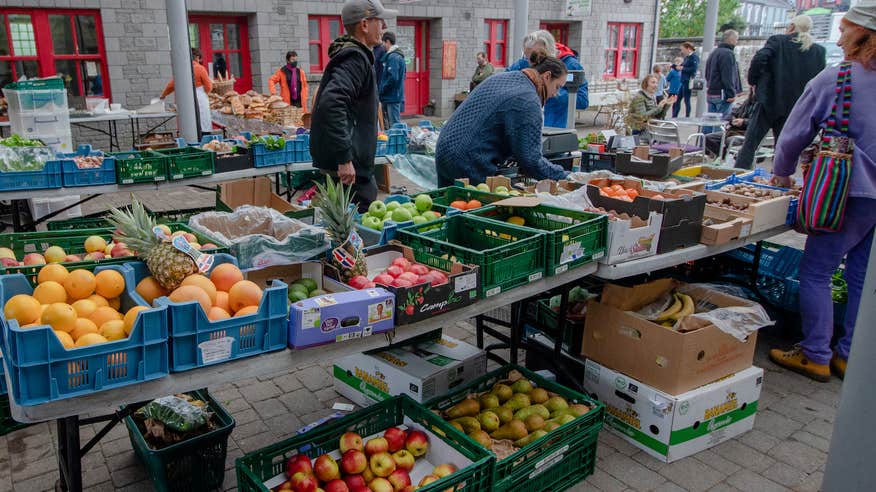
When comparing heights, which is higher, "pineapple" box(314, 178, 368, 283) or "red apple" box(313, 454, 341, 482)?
"pineapple" box(314, 178, 368, 283)

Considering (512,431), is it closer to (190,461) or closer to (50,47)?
(190,461)

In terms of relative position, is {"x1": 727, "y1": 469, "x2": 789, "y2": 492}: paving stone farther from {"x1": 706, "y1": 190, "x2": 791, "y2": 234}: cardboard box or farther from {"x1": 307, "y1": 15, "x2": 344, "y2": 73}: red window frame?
{"x1": 307, "y1": 15, "x2": 344, "y2": 73}: red window frame

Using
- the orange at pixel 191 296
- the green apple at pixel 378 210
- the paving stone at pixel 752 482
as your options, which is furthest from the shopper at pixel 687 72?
the orange at pixel 191 296

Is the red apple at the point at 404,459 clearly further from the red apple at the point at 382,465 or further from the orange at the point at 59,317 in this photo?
the orange at the point at 59,317

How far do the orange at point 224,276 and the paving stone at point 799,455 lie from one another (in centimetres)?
298

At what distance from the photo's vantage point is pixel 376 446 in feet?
9.73

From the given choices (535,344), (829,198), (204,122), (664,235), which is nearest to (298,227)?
(535,344)

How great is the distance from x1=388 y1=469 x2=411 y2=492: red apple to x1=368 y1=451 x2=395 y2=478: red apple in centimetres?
2

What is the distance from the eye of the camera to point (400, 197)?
414cm

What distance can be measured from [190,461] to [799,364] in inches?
153

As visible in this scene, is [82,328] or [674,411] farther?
[674,411]

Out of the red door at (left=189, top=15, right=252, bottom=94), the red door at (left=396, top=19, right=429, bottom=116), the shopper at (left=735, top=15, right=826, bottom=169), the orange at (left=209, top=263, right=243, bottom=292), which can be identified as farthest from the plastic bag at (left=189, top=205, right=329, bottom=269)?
the red door at (left=396, top=19, right=429, bottom=116)

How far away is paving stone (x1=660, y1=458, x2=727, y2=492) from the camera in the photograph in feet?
11.1

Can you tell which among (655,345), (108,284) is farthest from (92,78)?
(655,345)
